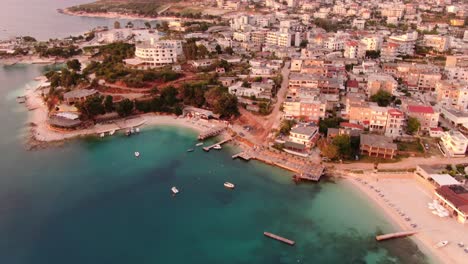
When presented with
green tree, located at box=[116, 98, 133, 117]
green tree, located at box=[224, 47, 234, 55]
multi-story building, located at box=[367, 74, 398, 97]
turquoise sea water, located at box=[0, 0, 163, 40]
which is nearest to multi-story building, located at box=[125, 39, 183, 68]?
green tree, located at box=[224, 47, 234, 55]

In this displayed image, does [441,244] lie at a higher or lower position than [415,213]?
lower

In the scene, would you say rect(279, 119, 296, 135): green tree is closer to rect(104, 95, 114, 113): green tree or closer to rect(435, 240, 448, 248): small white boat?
rect(435, 240, 448, 248): small white boat

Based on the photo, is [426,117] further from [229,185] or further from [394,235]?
[229,185]

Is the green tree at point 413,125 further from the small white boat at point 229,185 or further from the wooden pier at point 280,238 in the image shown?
the wooden pier at point 280,238

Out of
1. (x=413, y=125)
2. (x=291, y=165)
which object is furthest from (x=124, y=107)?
(x=413, y=125)

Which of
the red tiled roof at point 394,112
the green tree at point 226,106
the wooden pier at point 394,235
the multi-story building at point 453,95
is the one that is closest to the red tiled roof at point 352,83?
the multi-story building at point 453,95

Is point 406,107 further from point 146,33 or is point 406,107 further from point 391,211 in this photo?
point 146,33
